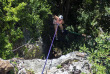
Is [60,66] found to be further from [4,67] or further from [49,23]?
[49,23]

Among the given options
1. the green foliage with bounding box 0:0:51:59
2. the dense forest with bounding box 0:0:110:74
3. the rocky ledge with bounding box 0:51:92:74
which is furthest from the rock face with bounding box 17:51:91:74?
the green foliage with bounding box 0:0:51:59

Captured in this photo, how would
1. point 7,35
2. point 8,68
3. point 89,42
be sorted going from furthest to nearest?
1. point 89,42
2. point 7,35
3. point 8,68

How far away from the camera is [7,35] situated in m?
5.01

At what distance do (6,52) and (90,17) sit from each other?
19.3 feet

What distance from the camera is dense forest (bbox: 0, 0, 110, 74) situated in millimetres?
4996

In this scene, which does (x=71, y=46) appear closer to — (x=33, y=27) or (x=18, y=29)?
(x=33, y=27)

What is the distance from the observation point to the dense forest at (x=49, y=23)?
5.00m

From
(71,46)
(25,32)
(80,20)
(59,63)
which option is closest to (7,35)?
(25,32)

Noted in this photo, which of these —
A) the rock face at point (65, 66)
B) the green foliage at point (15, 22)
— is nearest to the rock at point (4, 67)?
the rock face at point (65, 66)

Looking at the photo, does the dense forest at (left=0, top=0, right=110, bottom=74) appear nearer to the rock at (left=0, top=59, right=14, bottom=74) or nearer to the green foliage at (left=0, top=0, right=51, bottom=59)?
the green foliage at (left=0, top=0, right=51, bottom=59)

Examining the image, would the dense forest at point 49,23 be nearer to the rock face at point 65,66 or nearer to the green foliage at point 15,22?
the green foliage at point 15,22

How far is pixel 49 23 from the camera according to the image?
8.85m

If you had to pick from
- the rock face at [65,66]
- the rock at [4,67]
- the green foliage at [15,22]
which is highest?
the green foliage at [15,22]

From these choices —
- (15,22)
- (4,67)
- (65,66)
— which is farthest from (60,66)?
(15,22)
